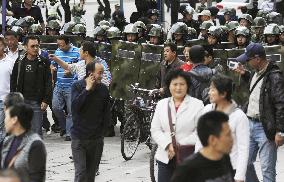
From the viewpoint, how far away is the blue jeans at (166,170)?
9711mm

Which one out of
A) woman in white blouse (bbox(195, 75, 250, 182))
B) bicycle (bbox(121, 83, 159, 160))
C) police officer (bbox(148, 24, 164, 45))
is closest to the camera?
woman in white blouse (bbox(195, 75, 250, 182))

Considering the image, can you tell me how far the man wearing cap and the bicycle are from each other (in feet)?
12.6

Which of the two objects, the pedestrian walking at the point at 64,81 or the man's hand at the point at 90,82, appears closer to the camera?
the man's hand at the point at 90,82

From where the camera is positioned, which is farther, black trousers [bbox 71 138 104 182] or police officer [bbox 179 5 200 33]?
police officer [bbox 179 5 200 33]

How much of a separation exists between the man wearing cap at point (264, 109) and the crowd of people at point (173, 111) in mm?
10

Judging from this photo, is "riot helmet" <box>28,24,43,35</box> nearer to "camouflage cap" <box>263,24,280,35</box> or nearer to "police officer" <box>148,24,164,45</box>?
"police officer" <box>148,24,164,45</box>

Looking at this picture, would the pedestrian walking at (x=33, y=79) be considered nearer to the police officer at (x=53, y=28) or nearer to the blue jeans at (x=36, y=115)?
the blue jeans at (x=36, y=115)

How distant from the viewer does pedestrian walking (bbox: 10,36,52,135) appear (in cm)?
1361

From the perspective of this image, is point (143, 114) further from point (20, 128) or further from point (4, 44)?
point (20, 128)

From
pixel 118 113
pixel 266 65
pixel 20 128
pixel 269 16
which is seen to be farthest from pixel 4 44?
pixel 269 16

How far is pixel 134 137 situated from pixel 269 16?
9.98 metres

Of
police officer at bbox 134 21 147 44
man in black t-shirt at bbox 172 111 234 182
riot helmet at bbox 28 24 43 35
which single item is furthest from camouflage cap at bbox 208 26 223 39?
man in black t-shirt at bbox 172 111 234 182

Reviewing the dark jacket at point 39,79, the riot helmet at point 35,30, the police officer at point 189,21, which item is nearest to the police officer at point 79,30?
the riot helmet at point 35,30

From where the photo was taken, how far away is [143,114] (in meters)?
15.0
